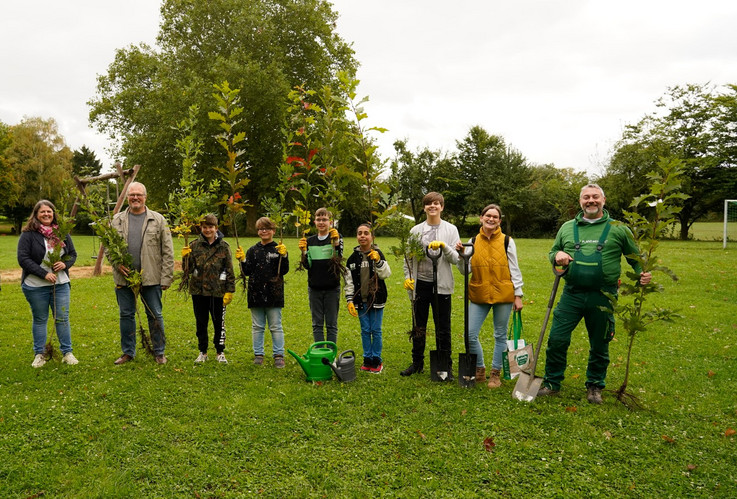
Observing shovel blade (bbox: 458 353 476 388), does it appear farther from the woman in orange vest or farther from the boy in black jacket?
the boy in black jacket

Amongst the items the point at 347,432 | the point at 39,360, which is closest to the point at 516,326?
the point at 347,432

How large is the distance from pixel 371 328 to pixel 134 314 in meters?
3.21

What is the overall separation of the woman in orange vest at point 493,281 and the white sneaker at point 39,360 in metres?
5.77

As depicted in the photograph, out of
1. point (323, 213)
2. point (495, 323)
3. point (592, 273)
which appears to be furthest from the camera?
point (323, 213)

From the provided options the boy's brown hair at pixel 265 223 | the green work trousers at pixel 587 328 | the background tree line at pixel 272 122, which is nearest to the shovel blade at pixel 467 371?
the green work trousers at pixel 587 328

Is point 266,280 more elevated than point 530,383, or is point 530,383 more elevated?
point 266,280

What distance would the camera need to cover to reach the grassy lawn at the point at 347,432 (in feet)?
12.3

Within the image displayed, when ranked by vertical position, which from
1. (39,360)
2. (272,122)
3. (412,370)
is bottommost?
(412,370)

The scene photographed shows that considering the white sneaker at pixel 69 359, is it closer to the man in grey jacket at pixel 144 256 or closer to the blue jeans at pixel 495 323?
the man in grey jacket at pixel 144 256

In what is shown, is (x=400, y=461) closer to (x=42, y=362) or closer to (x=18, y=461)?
(x=18, y=461)

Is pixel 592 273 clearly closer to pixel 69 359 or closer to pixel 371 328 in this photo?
pixel 371 328

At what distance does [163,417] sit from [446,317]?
341cm

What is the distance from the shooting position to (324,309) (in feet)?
21.0

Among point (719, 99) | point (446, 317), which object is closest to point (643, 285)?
point (446, 317)
